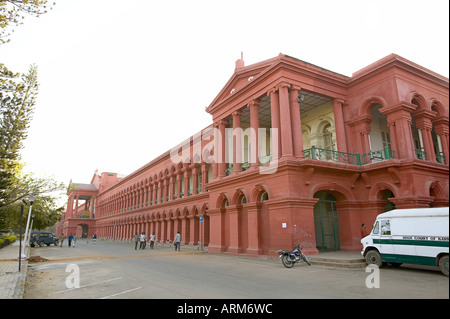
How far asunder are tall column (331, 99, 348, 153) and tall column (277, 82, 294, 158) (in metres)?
3.72

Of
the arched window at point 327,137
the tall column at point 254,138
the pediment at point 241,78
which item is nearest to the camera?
the tall column at point 254,138

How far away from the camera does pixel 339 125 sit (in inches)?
744

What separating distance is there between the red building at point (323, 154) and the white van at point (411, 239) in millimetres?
3823

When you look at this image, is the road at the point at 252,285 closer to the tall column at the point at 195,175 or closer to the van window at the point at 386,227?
the van window at the point at 386,227

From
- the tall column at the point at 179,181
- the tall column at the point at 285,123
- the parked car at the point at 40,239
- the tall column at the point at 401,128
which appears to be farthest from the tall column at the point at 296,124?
the parked car at the point at 40,239

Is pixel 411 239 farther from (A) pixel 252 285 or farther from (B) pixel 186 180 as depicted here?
Answer: (B) pixel 186 180

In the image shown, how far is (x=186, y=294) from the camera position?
7594 mm

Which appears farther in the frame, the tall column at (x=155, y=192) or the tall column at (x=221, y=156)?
the tall column at (x=155, y=192)

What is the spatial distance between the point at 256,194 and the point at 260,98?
638 centimetres

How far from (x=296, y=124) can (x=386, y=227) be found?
7.48m

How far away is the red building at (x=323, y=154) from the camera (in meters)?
15.9

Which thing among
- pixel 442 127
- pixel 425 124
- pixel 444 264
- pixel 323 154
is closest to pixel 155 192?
pixel 323 154

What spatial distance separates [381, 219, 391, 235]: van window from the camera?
1173cm
